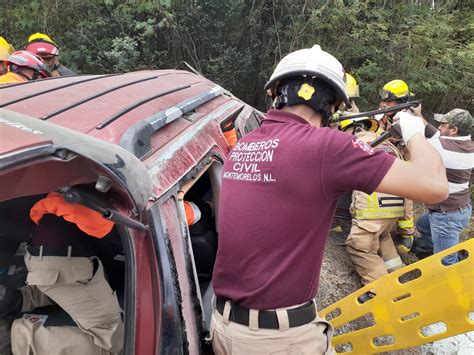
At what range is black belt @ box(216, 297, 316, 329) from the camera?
1530mm

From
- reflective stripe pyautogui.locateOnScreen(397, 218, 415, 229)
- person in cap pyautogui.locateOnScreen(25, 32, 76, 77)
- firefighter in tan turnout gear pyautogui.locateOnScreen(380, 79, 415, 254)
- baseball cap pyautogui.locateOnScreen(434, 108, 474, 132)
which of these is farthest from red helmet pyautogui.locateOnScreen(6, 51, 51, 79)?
baseball cap pyautogui.locateOnScreen(434, 108, 474, 132)

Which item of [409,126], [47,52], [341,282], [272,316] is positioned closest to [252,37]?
[47,52]

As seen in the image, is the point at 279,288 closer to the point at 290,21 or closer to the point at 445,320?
the point at 445,320

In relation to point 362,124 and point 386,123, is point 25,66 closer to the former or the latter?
point 362,124

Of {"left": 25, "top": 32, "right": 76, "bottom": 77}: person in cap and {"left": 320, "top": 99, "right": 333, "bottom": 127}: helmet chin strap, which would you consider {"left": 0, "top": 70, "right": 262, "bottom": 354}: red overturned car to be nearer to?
{"left": 320, "top": 99, "right": 333, "bottom": 127}: helmet chin strap

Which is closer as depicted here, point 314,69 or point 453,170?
point 314,69

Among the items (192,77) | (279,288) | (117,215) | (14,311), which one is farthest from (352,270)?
(117,215)

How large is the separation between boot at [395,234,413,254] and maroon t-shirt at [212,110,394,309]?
3143 millimetres

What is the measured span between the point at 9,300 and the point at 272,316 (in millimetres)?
1269

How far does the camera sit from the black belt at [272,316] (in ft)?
5.02

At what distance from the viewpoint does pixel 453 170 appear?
384 cm

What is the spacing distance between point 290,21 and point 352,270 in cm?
571

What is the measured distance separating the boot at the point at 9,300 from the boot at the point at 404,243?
3781mm

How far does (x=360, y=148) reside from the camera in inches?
55.3
